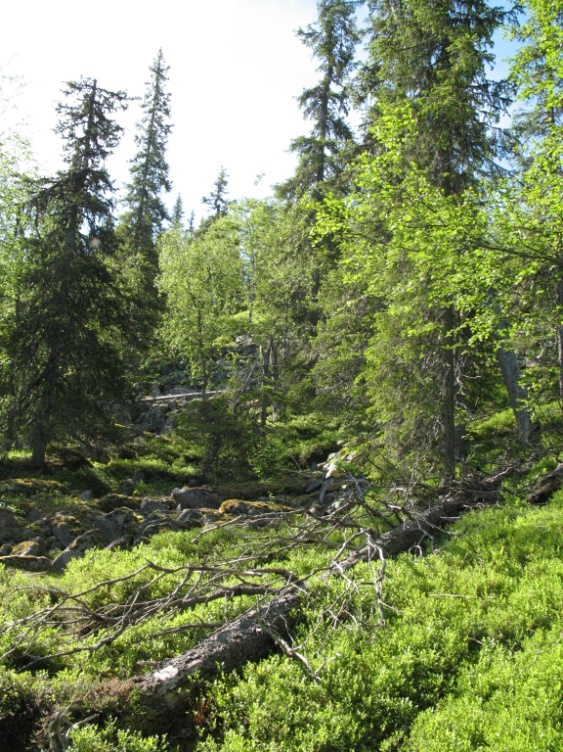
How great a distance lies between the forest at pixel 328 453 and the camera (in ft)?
15.9

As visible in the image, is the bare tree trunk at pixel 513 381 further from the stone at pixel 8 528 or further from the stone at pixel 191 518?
the stone at pixel 8 528

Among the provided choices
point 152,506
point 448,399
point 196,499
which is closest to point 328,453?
point 196,499

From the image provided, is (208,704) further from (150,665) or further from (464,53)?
(464,53)

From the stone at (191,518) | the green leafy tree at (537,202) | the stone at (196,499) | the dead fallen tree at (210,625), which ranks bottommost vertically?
the stone at (196,499)

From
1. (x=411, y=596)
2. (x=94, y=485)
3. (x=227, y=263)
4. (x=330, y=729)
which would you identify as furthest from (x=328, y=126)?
(x=330, y=729)

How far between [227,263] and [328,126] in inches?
346

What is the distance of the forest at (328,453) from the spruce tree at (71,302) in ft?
0.35

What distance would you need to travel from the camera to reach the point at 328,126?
25.7 m

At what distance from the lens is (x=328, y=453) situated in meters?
20.6

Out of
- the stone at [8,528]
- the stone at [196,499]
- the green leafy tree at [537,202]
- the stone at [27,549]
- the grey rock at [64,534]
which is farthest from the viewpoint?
the stone at [196,499]

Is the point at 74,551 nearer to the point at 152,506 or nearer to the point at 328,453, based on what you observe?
the point at 152,506

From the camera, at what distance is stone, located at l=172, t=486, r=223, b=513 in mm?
14305

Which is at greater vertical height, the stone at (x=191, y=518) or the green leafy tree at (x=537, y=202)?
the green leafy tree at (x=537, y=202)

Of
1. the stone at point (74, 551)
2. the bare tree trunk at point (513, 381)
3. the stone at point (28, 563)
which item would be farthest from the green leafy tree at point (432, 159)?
the stone at point (28, 563)
